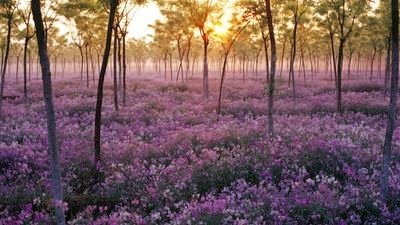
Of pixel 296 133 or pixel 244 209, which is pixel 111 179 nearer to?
pixel 244 209

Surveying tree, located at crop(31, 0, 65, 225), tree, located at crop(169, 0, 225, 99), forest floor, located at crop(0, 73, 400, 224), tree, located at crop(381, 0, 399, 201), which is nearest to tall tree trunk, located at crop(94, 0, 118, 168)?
forest floor, located at crop(0, 73, 400, 224)

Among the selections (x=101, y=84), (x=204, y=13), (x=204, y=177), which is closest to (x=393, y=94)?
(x=204, y=177)

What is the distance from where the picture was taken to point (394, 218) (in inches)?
287

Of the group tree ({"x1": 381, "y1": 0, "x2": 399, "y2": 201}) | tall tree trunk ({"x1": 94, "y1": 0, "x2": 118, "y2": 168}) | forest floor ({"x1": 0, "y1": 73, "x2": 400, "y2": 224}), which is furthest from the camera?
tall tree trunk ({"x1": 94, "y1": 0, "x2": 118, "y2": 168})

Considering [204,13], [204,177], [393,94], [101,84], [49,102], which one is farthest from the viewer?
[204,13]

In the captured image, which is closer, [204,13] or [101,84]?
[101,84]

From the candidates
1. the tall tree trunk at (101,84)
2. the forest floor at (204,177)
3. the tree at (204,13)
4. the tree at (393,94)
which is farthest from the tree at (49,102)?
the tree at (204,13)

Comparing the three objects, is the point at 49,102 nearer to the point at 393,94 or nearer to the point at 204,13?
the point at 393,94

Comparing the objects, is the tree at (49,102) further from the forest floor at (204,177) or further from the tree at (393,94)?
the tree at (393,94)

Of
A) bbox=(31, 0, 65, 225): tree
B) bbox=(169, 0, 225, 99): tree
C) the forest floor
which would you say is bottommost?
the forest floor

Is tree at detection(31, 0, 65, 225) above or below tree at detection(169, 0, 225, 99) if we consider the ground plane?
below

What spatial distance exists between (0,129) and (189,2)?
17782 millimetres

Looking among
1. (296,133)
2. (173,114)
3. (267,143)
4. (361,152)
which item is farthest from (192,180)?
(173,114)

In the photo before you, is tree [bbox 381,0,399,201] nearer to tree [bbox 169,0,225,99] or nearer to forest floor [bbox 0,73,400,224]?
forest floor [bbox 0,73,400,224]
